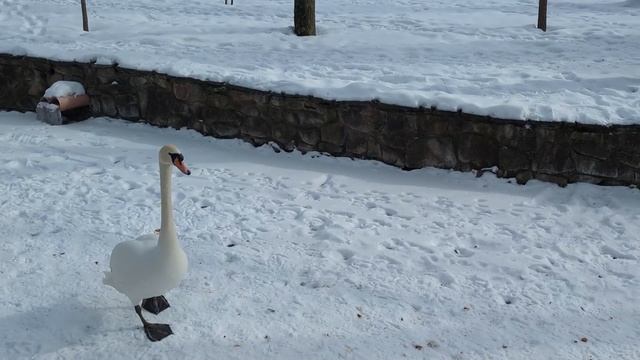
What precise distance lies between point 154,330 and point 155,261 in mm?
520

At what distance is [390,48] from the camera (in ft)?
28.3

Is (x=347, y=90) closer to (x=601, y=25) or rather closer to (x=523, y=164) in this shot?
(x=523, y=164)

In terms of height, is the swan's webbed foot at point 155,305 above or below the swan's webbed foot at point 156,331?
above

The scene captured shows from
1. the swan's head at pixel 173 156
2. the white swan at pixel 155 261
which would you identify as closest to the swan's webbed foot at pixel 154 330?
the white swan at pixel 155 261

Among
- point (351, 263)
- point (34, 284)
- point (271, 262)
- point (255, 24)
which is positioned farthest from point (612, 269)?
point (255, 24)

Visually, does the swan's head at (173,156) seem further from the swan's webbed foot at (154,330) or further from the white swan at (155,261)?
the swan's webbed foot at (154,330)

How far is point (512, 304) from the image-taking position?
4215 mm

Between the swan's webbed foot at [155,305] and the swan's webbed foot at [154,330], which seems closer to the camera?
the swan's webbed foot at [154,330]

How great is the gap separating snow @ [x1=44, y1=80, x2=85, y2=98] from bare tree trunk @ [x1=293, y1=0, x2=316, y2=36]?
3.12 metres

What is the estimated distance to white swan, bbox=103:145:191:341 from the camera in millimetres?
3631

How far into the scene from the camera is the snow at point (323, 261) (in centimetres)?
389

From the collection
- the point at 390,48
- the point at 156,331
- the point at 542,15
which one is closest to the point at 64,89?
the point at 390,48

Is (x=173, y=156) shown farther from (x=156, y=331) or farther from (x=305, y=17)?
(x=305, y=17)

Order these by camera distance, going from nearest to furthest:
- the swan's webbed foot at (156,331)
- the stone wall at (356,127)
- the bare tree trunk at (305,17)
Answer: the swan's webbed foot at (156,331) → the stone wall at (356,127) → the bare tree trunk at (305,17)
